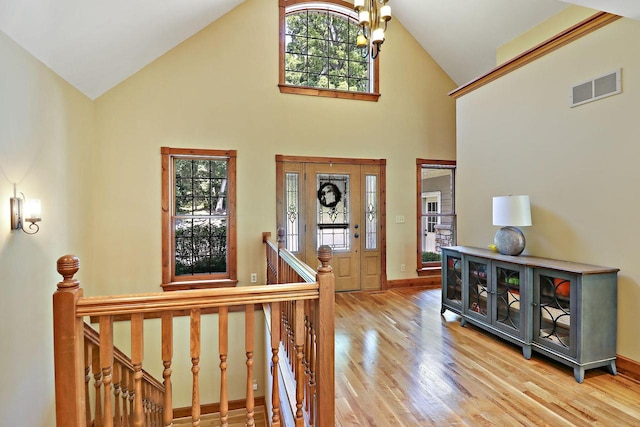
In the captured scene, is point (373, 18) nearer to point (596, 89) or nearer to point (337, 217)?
point (596, 89)

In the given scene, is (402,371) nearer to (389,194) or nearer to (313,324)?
(313,324)

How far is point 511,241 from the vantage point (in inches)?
123

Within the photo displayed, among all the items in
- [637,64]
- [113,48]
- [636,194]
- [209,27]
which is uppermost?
[209,27]

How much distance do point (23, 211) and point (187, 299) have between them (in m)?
2.21

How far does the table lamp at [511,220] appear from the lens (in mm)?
3045

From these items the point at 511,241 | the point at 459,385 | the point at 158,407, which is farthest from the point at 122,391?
the point at 511,241

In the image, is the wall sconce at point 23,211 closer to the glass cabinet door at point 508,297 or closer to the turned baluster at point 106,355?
the turned baluster at point 106,355

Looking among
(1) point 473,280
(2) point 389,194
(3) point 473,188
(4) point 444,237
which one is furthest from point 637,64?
(4) point 444,237

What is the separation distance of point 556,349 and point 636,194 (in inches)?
52.8

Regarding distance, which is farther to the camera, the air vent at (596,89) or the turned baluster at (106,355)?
the air vent at (596,89)

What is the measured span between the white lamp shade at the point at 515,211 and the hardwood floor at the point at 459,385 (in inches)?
46.6

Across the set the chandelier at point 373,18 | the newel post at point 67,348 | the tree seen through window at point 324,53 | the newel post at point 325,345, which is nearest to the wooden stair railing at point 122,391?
the newel post at point 67,348

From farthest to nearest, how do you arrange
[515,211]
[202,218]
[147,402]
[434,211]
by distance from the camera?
[434,211] < [202,218] < [147,402] < [515,211]

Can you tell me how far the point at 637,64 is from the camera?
2.40 m
